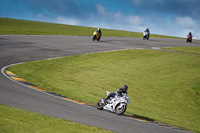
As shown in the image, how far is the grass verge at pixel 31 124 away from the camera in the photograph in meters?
6.89

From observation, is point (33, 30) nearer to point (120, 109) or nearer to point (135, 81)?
point (135, 81)

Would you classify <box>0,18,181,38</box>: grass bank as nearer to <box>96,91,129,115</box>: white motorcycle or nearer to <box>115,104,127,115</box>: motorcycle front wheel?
<box>96,91,129,115</box>: white motorcycle

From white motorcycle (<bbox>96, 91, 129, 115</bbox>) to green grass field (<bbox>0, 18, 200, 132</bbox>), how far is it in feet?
4.58

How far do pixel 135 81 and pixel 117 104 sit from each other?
26.8 ft

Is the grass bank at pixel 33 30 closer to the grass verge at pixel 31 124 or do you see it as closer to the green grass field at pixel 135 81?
the green grass field at pixel 135 81

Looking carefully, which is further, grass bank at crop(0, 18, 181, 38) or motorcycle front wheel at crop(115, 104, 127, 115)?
grass bank at crop(0, 18, 181, 38)

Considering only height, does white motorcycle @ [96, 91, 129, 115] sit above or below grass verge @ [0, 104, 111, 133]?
below

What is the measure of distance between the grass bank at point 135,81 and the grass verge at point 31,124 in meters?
5.93

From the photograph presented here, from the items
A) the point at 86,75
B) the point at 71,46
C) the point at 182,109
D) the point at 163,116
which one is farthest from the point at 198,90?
the point at 71,46

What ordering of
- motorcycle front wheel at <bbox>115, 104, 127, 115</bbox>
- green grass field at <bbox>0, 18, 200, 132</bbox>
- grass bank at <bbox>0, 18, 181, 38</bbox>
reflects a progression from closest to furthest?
motorcycle front wheel at <bbox>115, 104, 127, 115</bbox>, green grass field at <bbox>0, 18, 200, 132</bbox>, grass bank at <bbox>0, 18, 181, 38</bbox>

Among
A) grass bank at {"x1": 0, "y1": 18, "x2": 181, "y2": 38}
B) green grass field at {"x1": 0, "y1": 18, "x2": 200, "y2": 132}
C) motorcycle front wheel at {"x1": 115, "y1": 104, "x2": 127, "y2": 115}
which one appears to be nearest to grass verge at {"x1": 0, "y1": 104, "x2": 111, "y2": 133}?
motorcycle front wheel at {"x1": 115, "y1": 104, "x2": 127, "y2": 115}

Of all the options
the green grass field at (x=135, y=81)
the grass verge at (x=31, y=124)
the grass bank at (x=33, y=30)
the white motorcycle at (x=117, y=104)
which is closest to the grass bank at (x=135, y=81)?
the green grass field at (x=135, y=81)

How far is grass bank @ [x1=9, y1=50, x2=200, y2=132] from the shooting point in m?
15.6

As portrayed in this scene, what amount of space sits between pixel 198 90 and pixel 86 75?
314 inches
